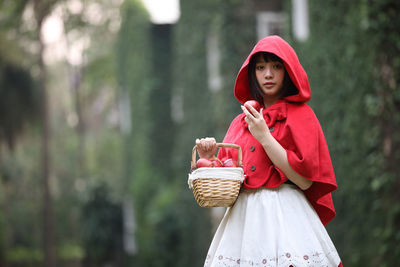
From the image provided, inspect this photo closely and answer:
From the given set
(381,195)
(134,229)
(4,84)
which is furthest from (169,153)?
(381,195)

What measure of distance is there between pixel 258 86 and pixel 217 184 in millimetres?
696

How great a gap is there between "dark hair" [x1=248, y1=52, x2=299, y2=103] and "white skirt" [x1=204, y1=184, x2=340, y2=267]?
21.4 inches

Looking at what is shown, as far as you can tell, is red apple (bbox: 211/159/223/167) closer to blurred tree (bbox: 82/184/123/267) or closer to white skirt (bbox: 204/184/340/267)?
white skirt (bbox: 204/184/340/267)

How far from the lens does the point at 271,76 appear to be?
10.5ft

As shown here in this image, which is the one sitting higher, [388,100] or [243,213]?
[388,100]

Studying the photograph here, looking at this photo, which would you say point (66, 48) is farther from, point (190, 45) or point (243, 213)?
point (243, 213)

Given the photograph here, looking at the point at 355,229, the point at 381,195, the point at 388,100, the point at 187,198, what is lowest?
the point at 187,198

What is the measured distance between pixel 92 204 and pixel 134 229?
7.76 ft

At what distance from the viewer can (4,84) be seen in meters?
24.0

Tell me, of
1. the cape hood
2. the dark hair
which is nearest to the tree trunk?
the dark hair

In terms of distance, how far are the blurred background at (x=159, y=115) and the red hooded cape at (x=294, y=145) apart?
313 cm

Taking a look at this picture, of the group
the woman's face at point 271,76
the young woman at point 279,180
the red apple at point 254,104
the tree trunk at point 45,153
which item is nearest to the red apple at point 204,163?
the young woman at point 279,180

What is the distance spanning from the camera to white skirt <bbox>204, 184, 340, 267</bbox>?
9.60 feet

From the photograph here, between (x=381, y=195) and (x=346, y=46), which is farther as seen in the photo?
(x=346, y=46)
